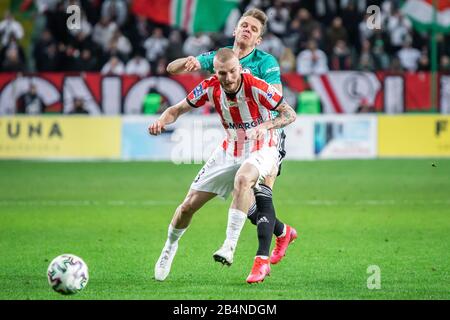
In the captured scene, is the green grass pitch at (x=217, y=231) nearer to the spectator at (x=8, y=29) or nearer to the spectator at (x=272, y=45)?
the spectator at (x=272, y=45)

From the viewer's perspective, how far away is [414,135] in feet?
67.1

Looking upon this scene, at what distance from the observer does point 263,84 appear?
8.09 metres

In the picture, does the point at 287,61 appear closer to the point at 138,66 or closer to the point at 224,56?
the point at 138,66

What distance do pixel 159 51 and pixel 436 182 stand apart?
28.2 ft

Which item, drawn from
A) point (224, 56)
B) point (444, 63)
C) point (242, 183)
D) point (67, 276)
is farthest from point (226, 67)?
point (444, 63)

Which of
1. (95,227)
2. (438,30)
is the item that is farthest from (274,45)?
(95,227)

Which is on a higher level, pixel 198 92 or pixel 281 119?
pixel 198 92

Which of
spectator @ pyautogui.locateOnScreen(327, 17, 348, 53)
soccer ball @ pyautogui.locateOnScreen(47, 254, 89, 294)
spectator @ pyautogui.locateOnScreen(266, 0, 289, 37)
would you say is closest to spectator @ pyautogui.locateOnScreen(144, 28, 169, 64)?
spectator @ pyautogui.locateOnScreen(266, 0, 289, 37)

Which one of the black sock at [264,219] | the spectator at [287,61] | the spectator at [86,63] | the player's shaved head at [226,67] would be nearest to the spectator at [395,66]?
the spectator at [287,61]

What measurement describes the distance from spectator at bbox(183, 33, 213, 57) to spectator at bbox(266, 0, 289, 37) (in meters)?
1.53

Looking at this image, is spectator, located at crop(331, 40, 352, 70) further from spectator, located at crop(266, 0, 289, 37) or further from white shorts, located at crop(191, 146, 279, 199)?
white shorts, located at crop(191, 146, 279, 199)

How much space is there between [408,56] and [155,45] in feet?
19.5

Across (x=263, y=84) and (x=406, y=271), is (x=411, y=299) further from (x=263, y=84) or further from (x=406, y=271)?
(x=263, y=84)

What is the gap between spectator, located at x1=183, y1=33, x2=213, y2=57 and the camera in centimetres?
2252
